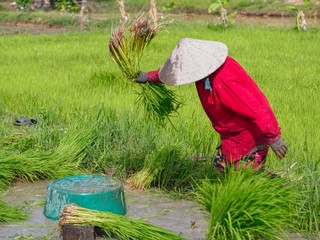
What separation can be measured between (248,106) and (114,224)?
0.99 meters

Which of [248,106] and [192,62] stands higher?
[192,62]

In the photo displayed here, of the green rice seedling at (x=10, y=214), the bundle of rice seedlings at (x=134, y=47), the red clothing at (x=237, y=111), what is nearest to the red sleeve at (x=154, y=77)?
the bundle of rice seedlings at (x=134, y=47)

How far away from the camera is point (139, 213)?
14.2 ft

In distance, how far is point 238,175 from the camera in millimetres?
3906

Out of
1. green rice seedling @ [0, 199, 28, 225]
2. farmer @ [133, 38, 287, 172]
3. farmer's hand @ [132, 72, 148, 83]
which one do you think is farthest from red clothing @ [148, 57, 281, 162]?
green rice seedling @ [0, 199, 28, 225]

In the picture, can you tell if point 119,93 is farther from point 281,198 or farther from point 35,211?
point 281,198

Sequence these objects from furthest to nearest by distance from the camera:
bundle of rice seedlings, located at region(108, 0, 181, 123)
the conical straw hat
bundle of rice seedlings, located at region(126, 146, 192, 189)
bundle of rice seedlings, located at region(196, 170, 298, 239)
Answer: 1. bundle of rice seedlings, located at region(126, 146, 192, 189)
2. bundle of rice seedlings, located at region(108, 0, 181, 123)
3. the conical straw hat
4. bundle of rice seedlings, located at region(196, 170, 298, 239)

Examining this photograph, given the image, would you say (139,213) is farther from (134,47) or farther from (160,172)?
(134,47)

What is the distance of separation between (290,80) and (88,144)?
412cm

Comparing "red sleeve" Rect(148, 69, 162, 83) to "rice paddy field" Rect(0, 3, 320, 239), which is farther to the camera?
"red sleeve" Rect(148, 69, 162, 83)

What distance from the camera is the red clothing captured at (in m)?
4.02

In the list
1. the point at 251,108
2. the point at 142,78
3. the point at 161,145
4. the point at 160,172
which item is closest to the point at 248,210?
the point at 251,108

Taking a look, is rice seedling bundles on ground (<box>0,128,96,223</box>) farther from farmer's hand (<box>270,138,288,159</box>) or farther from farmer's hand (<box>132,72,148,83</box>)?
farmer's hand (<box>270,138,288,159</box>)

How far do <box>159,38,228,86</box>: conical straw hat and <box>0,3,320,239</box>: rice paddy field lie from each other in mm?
603
